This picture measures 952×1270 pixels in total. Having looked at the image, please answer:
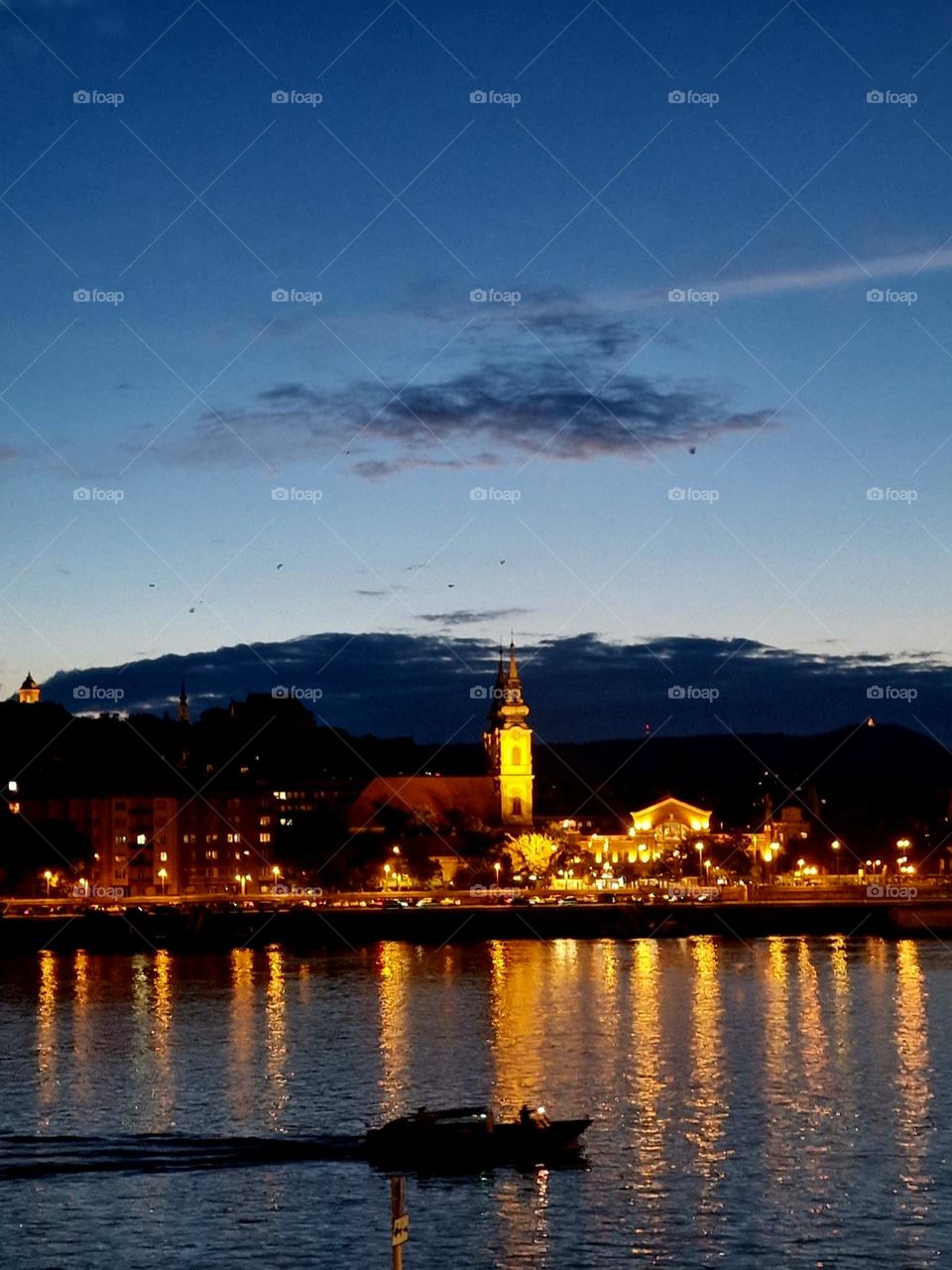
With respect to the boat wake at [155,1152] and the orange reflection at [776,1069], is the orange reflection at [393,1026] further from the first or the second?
the orange reflection at [776,1069]

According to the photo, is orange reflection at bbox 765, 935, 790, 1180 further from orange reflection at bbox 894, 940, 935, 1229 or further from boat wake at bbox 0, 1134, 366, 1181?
boat wake at bbox 0, 1134, 366, 1181

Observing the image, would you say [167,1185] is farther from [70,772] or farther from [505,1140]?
[70,772]

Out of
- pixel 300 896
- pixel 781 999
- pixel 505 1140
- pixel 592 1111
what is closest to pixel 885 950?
pixel 781 999

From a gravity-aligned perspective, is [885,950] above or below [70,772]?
below

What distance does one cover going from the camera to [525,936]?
7750 cm

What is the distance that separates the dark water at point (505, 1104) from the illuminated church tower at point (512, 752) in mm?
56454

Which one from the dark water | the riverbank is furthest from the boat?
the riverbank

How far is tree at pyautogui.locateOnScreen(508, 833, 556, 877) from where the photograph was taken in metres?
102

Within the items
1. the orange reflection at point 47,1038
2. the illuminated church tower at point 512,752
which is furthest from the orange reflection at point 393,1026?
the illuminated church tower at point 512,752

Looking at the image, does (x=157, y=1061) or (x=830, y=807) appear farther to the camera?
(x=830, y=807)

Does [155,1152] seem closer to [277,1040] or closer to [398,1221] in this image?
[277,1040]

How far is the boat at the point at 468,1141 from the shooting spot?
85.8 feet

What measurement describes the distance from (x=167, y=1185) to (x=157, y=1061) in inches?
453

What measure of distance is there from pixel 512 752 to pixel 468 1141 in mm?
89354
